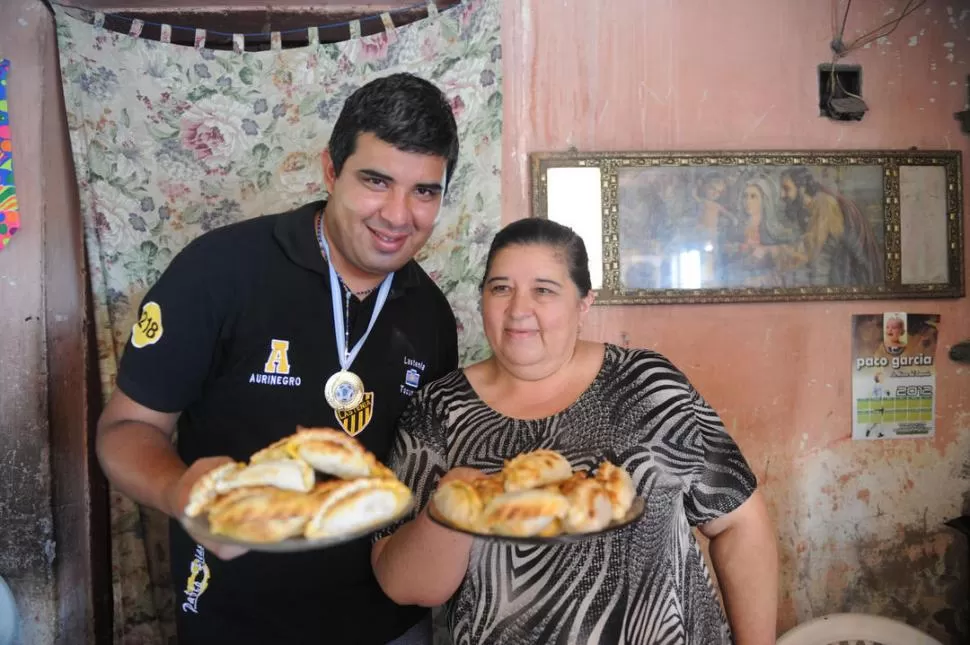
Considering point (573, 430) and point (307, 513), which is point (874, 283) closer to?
point (573, 430)

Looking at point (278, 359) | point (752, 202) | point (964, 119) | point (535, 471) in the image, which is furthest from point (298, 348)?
point (964, 119)

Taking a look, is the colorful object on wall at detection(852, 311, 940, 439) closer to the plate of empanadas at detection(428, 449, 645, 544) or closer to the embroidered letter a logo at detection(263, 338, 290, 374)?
the plate of empanadas at detection(428, 449, 645, 544)

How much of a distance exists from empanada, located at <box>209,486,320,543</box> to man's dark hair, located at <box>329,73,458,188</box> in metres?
0.96

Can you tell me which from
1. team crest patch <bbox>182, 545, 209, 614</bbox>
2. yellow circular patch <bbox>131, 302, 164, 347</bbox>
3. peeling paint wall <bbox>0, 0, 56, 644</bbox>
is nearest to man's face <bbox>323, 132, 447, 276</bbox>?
yellow circular patch <bbox>131, 302, 164, 347</bbox>

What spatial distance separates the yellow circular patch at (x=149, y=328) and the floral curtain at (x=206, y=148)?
4.00 ft

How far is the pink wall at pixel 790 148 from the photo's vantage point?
9.48 feet

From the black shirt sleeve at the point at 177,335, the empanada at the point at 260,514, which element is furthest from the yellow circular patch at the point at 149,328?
the empanada at the point at 260,514

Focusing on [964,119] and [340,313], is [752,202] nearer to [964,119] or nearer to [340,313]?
[964,119]

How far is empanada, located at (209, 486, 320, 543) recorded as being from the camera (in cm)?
104

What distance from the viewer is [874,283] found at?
2953 millimetres

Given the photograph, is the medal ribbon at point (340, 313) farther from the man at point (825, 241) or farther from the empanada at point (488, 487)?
the man at point (825, 241)

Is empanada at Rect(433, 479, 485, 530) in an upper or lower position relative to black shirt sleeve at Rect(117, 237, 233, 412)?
lower

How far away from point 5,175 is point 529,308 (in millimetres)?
2372

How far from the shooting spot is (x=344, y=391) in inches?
70.4
